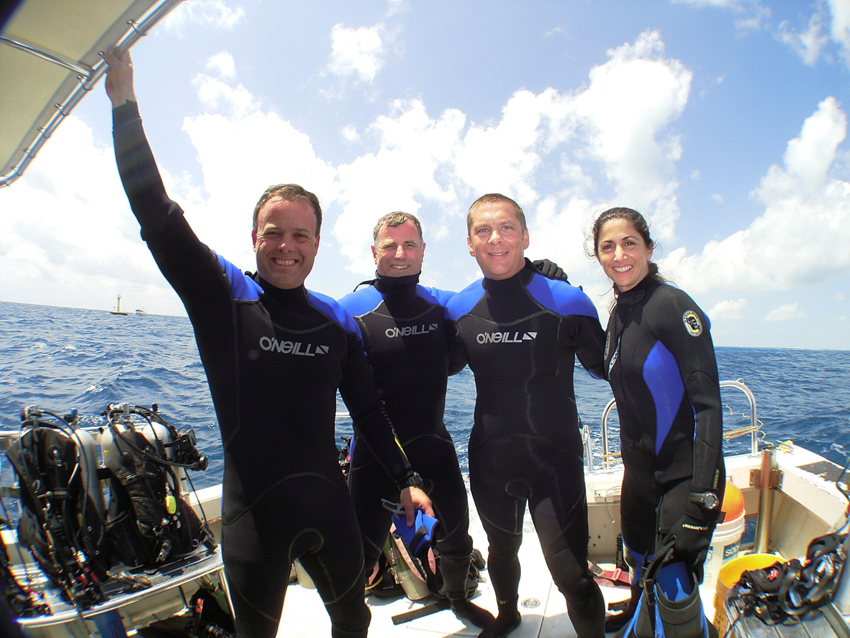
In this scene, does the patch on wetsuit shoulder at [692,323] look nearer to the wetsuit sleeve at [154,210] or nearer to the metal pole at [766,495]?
the wetsuit sleeve at [154,210]

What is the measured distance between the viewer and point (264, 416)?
5.47 feet

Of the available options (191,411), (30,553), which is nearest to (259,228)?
(30,553)

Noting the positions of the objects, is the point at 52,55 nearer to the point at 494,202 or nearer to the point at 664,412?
the point at 494,202

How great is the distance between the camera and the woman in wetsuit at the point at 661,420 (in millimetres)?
1713

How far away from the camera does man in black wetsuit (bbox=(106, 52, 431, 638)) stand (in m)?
1.47

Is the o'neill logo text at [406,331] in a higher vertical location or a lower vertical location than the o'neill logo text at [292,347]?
higher

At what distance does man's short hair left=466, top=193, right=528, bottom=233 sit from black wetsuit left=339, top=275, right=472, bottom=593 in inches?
18.5

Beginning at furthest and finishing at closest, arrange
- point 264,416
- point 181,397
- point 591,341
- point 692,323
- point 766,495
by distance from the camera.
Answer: point 181,397
point 766,495
point 591,341
point 692,323
point 264,416

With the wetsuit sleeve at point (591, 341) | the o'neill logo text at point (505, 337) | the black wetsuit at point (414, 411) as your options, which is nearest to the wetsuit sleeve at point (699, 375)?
the wetsuit sleeve at point (591, 341)

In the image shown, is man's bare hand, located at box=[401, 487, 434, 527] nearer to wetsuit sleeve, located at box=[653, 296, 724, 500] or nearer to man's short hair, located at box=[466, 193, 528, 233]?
wetsuit sleeve, located at box=[653, 296, 724, 500]

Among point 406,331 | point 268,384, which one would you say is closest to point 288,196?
point 268,384

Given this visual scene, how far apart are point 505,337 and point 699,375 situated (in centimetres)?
87

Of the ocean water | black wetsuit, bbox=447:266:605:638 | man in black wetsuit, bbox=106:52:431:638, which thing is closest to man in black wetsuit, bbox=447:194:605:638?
black wetsuit, bbox=447:266:605:638

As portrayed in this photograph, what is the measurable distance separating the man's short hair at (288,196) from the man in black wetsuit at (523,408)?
3.08ft
